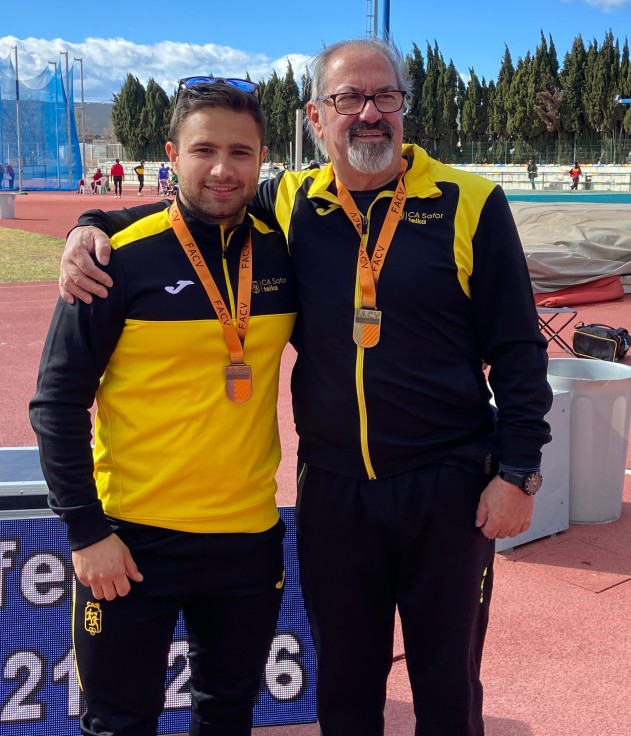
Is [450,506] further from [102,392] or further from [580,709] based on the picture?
[580,709]

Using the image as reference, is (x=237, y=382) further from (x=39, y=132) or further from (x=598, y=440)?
(x=39, y=132)

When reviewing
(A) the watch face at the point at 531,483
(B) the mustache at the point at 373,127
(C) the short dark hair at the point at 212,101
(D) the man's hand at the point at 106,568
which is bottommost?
(D) the man's hand at the point at 106,568

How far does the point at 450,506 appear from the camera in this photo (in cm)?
227

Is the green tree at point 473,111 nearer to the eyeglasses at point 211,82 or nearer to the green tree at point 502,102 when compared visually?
the green tree at point 502,102

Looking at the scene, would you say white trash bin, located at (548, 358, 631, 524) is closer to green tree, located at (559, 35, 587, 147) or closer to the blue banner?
the blue banner

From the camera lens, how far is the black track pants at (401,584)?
2.27 meters

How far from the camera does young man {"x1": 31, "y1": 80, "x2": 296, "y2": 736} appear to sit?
2.08m

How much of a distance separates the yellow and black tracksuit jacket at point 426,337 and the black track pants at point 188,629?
39 cm

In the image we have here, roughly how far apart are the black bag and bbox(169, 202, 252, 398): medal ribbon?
277 inches

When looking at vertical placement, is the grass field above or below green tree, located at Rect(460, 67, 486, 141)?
below

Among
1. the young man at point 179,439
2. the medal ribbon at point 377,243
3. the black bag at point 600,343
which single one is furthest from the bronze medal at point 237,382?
the black bag at point 600,343

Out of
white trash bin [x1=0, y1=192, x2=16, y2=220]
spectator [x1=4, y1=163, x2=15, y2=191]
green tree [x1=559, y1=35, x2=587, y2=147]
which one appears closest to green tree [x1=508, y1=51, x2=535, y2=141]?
green tree [x1=559, y1=35, x2=587, y2=147]

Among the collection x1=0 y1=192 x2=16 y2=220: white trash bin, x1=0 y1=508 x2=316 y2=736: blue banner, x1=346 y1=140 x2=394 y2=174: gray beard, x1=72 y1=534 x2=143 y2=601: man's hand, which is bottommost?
x1=0 y1=508 x2=316 y2=736: blue banner

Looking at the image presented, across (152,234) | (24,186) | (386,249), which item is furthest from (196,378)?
(24,186)
